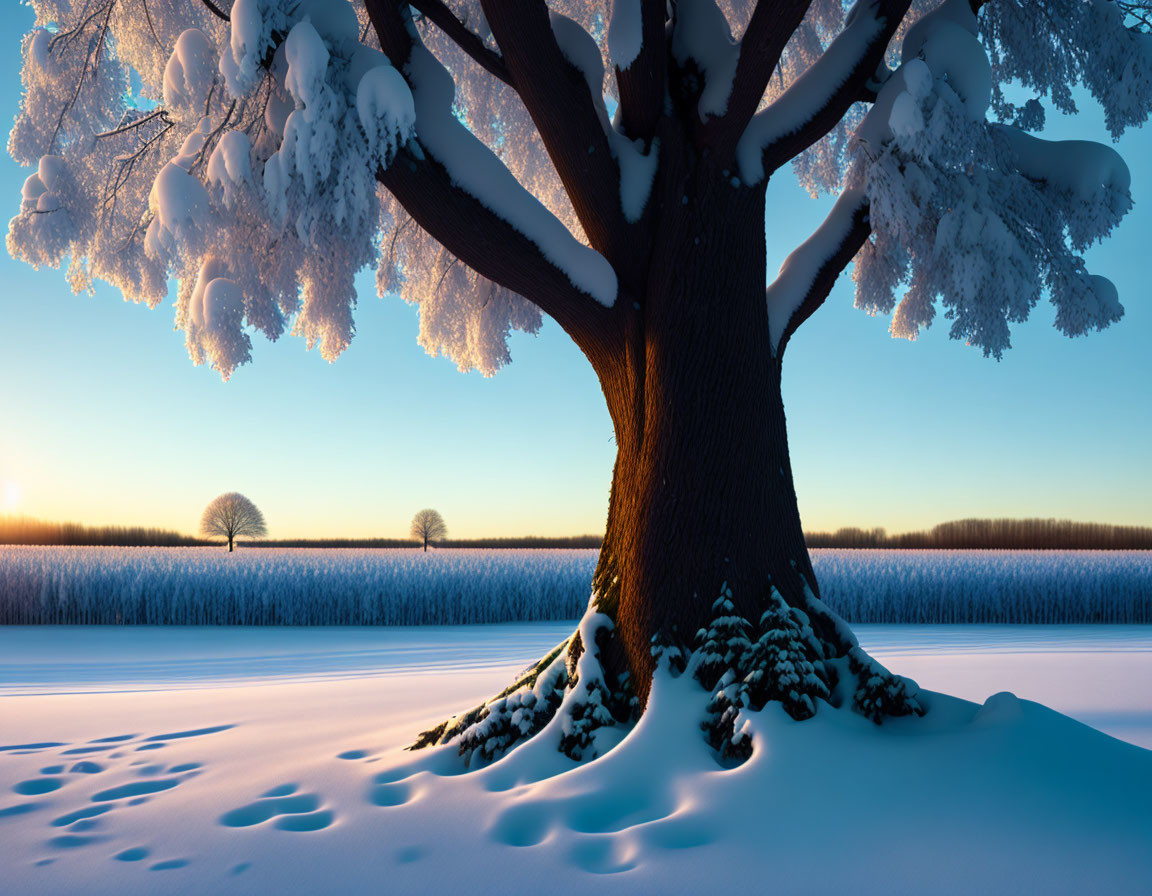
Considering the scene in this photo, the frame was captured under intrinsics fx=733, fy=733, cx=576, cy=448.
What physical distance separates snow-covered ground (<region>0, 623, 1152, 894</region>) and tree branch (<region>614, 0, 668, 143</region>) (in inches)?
121

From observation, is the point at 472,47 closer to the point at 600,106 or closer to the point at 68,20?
the point at 600,106

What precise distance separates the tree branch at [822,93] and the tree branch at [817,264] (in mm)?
513

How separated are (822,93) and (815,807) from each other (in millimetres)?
3765

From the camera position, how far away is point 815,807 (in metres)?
2.62

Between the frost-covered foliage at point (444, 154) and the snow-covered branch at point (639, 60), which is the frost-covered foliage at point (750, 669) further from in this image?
the snow-covered branch at point (639, 60)

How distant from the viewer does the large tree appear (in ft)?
11.2

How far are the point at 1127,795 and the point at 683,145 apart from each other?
356cm

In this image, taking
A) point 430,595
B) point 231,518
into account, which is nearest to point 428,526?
point 231,518

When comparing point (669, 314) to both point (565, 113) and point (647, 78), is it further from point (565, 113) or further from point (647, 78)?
point (647, 78)

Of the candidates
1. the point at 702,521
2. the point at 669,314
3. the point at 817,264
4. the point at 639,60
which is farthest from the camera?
the point at 817,264

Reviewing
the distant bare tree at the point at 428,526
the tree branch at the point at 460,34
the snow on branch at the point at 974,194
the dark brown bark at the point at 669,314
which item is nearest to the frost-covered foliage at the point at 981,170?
the snow on branch at the point at 974,194

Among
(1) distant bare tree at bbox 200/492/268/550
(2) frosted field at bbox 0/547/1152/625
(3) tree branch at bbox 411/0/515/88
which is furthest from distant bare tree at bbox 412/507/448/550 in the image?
(3) tree branch at bbox 411/0/515/88

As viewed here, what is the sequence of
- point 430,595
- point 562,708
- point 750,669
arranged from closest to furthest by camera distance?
point 750,669
point 562,708
point 430,595

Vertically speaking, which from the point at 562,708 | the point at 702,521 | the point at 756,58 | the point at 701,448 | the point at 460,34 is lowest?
the point at 562,708
